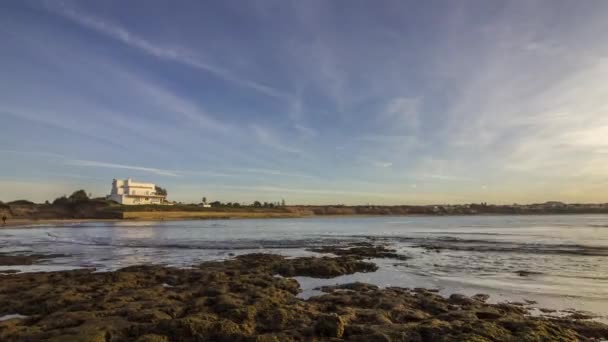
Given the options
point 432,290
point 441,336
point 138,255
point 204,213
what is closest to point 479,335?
point 441,336

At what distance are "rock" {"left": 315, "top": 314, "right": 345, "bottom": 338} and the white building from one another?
125 metres

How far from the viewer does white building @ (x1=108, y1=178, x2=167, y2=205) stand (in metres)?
123

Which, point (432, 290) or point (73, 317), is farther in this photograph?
point (432, 290)

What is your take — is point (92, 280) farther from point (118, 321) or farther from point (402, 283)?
point (402, 283)

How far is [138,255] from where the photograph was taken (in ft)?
87.2

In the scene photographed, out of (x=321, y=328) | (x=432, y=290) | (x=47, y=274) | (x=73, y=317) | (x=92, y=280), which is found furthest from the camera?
(x=47, y=274)

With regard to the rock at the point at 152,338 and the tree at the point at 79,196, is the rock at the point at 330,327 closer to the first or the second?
the rock at the point at 152,338

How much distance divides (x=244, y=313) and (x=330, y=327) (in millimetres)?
2269

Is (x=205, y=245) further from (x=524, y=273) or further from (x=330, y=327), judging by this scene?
(x=330, y=327)

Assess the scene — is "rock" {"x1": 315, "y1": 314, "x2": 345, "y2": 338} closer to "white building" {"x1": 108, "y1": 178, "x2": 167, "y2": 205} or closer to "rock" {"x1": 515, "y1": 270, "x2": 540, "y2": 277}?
"rock" {"x1": 515, "y1": 270, "x2": 540, "y2": 277}

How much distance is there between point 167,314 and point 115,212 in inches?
4092

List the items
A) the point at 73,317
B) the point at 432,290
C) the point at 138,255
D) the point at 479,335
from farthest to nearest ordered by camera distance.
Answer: the point at 138,255
the point at 432,290
the point at 73,317
the point at 479,335

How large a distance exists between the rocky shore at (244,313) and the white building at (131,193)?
114422 mm

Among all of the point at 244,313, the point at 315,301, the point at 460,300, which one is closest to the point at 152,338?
the point at 244,313
